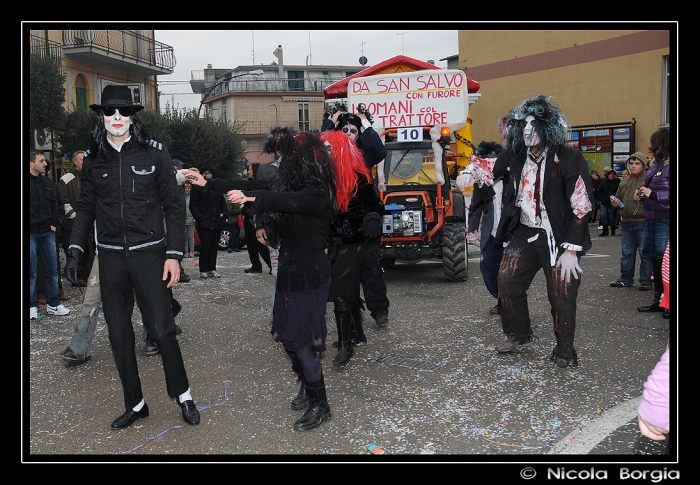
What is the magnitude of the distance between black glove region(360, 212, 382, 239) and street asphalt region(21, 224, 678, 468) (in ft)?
3.46

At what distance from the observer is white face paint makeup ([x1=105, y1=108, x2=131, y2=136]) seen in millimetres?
3867

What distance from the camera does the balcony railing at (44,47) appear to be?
61.1ft

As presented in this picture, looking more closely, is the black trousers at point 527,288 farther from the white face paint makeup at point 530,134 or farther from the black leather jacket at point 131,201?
the black leather jacket at point 131,201

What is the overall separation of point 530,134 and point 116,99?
295cm

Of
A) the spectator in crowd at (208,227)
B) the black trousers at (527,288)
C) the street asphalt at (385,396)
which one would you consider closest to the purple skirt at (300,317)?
the street asphalt at (385,396)

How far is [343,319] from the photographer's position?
5.04 meters

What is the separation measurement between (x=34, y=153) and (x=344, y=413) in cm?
499

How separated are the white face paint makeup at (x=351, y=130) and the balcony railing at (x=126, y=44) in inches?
702

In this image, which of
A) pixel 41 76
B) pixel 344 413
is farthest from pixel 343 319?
pixel 41 76

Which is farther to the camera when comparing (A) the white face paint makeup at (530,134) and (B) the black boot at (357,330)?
(B) the black boot at (357,330)

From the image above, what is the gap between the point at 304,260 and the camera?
12.3 ft

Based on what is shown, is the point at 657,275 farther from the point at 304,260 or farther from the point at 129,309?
the point at 129,309

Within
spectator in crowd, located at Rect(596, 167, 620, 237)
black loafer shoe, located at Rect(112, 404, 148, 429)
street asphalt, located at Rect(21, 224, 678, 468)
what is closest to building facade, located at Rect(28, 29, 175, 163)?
spectator in crowd, located at Rect(596, 167, 620, 237)
